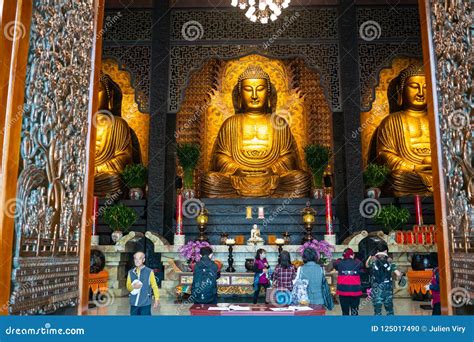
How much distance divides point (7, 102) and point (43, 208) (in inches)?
24.3

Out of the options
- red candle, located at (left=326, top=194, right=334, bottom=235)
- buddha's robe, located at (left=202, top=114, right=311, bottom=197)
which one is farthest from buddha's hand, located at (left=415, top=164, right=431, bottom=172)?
red candle, located at (left=326, top=194, right=334, bottom=235)

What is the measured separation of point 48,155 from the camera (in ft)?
8.49

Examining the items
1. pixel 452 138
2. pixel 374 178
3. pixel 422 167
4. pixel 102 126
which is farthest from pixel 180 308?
pixel 422 167

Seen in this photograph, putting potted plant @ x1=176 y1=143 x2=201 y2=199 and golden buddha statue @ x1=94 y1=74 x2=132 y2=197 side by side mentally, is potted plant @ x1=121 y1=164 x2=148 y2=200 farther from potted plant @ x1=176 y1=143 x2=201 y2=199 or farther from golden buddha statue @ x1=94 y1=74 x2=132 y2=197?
potted plant @ x1=176 y1=143 x2=201 y2=199

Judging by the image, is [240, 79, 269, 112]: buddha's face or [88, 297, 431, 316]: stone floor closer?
[88, 297, 431, 316]: stone floor

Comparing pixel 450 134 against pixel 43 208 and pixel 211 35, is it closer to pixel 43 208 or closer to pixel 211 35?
pixel 43 208

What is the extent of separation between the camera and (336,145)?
27.9 feet

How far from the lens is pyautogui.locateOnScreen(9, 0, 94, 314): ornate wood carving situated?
2.33m

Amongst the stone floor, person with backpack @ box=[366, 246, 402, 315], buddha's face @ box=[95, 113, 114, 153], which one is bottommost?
the stone floor

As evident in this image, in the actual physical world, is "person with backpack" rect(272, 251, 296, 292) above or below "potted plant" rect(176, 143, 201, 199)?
below

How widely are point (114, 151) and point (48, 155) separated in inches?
287

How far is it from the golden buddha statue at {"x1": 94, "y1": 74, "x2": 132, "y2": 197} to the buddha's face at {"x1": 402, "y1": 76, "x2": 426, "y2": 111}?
5.82 metres

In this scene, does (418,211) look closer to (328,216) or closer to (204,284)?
(328,216)

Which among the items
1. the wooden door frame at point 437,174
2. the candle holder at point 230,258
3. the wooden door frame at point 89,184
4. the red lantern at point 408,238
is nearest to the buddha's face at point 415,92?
the red lantern at point 408,238
